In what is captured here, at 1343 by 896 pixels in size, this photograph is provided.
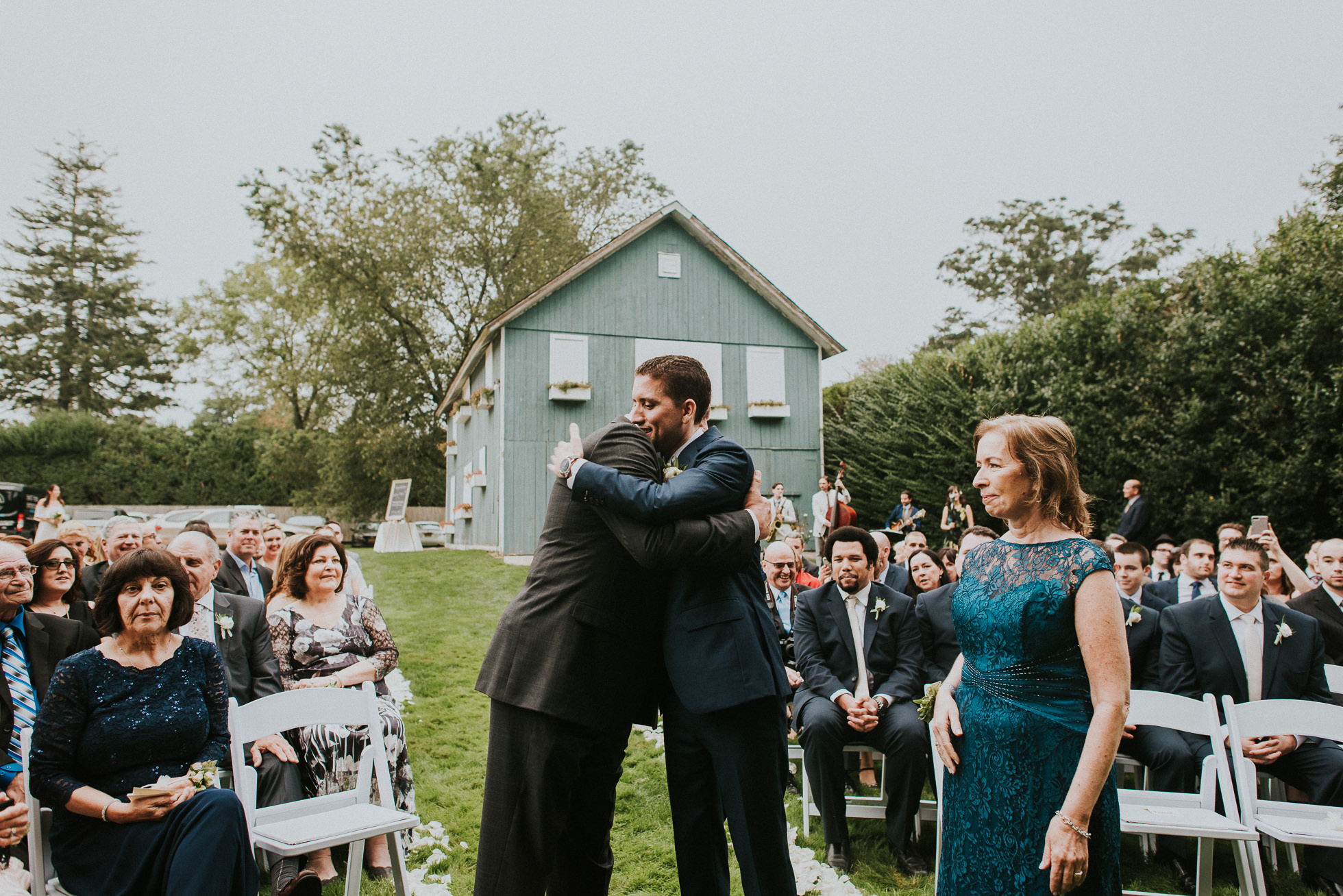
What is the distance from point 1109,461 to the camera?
1441cm

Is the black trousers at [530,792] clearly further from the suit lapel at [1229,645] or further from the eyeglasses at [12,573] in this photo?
the suit lapel at [1229,645]

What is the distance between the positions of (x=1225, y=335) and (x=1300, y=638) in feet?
33.4

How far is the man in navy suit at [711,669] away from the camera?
8.73ft

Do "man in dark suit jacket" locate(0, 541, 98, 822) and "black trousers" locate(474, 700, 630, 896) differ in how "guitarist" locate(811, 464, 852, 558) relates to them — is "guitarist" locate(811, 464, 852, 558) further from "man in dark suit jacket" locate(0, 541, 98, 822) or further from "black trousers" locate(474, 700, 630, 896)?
"black trousers" locate(474, 700, 630, 896)

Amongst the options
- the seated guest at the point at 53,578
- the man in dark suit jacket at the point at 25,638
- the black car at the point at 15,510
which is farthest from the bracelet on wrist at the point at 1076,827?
the black car at the point at 15,510

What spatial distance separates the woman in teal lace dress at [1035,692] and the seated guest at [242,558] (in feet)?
17.4

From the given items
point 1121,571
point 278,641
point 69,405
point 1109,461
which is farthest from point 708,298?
point 69,405

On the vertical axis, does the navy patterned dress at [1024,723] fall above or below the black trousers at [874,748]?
above

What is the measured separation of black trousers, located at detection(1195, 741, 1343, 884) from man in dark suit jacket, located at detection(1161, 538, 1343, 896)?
1.08 ft

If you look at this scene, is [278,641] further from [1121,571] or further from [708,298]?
[708,298]

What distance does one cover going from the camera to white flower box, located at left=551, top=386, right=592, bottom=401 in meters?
19.0

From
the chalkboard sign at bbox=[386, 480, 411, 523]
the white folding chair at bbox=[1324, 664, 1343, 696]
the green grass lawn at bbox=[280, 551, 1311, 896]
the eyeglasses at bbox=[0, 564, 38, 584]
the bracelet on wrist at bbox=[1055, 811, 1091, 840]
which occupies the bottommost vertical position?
the green grass lawn at bbox=[280, 551, 1311, 896]

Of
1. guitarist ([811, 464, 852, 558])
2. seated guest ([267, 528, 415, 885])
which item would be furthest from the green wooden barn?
seated guest ([267, 528, 415, 885])

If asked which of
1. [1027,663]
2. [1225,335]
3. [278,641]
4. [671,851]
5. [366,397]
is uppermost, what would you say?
[366,397]
